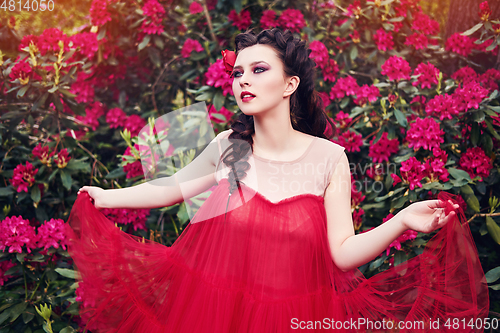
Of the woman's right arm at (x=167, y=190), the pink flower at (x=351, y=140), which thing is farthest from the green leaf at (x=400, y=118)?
the woman's right arm at (x=167, y=190)

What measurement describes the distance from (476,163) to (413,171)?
1.10ft

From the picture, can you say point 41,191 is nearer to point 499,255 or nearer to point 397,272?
point 397,272

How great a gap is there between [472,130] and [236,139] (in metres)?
1.31

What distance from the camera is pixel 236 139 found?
60.1 inches

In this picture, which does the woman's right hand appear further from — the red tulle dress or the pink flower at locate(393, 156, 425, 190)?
the pink flower at locate(393, 156, 425, 190)

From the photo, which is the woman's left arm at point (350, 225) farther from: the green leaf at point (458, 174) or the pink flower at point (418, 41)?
the pink flower at point (418, 41)

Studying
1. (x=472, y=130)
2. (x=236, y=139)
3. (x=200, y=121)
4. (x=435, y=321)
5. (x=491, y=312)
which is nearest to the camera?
(x=435, y=321)

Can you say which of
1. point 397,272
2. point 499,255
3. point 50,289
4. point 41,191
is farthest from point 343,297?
point 41,191

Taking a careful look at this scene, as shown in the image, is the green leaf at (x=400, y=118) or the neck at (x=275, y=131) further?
the green leaf at (x=400, y=118)

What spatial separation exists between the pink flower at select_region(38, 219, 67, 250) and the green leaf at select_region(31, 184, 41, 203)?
0.24 metres

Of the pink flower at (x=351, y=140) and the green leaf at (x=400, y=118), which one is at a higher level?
the green leaf at (x=400, y=118)

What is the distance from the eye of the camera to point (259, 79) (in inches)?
53.4

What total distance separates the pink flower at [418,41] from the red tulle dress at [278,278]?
5.10ft

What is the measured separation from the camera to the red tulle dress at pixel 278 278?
1226 millimetres
